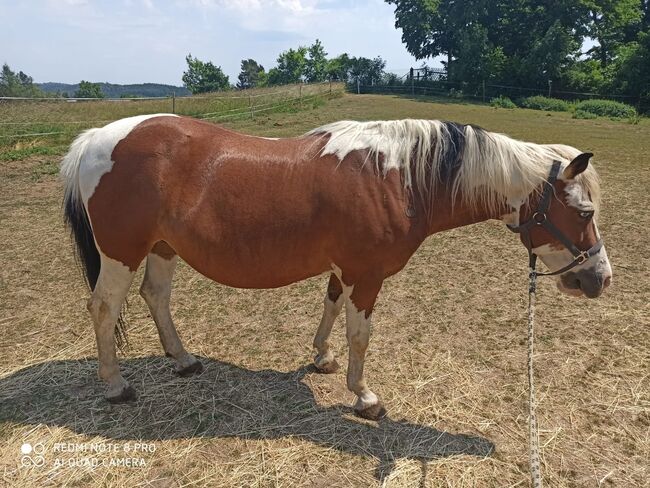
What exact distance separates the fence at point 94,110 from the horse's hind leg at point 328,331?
12.1 m

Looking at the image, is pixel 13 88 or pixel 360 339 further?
pixel 13 88

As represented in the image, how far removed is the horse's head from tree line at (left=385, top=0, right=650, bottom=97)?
31738 millimetres

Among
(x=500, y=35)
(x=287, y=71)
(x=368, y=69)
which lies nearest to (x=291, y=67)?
(x=287, y=71)

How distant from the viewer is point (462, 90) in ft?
121

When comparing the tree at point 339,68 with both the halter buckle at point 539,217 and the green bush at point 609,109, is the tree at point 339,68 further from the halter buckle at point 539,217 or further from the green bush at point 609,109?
the halter buckle at point 539,217

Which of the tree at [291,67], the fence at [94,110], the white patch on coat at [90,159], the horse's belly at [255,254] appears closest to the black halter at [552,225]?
the horse's belly at [255,254]

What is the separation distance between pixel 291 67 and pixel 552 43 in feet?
164

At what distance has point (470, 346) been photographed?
374 centimetres

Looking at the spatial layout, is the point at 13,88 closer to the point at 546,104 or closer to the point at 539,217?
the point at 546,104

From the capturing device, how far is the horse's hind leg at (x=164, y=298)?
3365 mm

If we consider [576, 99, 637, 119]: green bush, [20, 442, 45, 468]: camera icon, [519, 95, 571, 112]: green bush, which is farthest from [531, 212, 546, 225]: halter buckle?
[519, 95, 571, 112]: green bush

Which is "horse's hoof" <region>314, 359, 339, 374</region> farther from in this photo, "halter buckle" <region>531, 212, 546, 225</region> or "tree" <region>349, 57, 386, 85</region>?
"tree" <region>349, 57, 386, 85</region>

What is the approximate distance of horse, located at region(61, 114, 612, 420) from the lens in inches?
106

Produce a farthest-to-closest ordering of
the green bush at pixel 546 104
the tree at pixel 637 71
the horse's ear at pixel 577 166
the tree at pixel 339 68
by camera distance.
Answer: the tree at pixel 339 68
the green bush at pixel 546 104
the tree at pixel 637 71
the horse's ear at pixel 577 166
